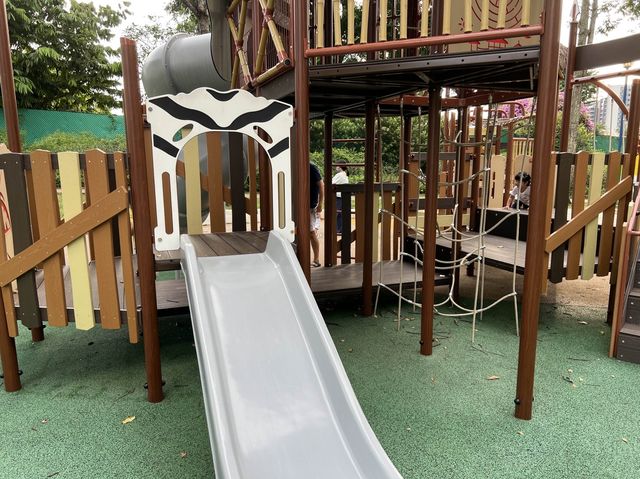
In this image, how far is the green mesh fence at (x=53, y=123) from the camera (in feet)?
50.0

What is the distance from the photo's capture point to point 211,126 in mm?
3531

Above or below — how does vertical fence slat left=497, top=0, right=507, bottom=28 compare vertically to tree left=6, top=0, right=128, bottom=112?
below

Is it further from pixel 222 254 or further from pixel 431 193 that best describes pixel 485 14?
pixel 222 254

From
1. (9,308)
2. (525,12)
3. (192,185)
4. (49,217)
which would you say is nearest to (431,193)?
(525,12)

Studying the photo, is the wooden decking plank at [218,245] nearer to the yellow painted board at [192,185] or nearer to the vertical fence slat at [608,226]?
the yellow painted board at [192,185]

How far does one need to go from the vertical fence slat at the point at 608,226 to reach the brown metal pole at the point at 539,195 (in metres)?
2.05

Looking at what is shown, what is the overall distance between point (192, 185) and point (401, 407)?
240 cm

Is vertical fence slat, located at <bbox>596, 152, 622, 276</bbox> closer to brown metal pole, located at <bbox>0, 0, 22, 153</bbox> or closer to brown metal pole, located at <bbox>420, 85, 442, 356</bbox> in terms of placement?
brown metal pole, located at <bbox>420, 85, 442, 356</bbox>

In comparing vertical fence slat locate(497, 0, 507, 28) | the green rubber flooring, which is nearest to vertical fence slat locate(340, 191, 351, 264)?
the green rubber flooring

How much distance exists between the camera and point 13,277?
3.35 m

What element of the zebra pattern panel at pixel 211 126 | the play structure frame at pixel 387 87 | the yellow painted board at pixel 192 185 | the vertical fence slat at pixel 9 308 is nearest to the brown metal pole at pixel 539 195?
the play structure frame at pixel 387 87

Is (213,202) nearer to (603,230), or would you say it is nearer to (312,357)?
(312,357)

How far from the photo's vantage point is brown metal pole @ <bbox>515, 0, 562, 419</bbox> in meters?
2.83

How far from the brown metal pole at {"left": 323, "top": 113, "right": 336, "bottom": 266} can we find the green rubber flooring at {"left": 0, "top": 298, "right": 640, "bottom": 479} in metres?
1.65
